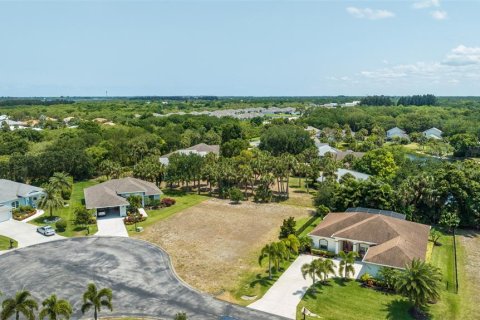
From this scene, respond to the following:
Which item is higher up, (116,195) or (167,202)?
(116,195)

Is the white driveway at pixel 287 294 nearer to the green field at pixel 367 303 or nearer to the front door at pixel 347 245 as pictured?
the green field at pixel 367 303

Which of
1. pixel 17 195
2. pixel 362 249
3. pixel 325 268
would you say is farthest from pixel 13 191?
pixel 362 249

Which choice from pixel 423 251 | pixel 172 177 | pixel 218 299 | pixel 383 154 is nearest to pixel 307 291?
A: pixel 218 299

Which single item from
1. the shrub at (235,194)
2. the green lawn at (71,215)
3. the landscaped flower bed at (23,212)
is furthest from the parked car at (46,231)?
the shrub at (235,194)

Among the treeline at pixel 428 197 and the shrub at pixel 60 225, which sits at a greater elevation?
the treeline at pixel 428 197

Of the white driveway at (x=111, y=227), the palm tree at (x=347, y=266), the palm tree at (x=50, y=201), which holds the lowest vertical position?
the white driveway at (x=111, y=227)

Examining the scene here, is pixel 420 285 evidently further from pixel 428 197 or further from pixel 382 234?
pixel 428 197

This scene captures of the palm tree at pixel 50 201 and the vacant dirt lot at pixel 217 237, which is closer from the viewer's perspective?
the vacant dirt lot at pixel 217 237
